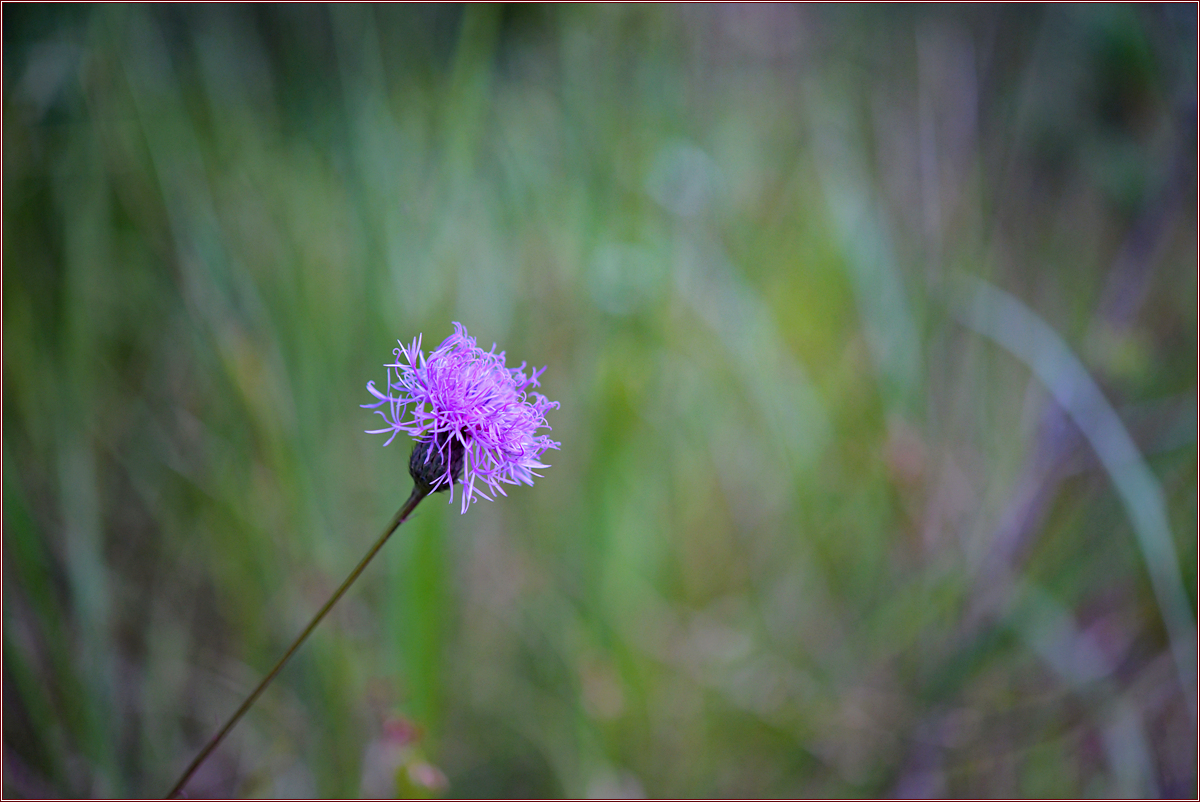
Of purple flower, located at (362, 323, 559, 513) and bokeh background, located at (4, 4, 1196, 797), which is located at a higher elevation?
bokeh background, located at (4, 4, 1196, 797)

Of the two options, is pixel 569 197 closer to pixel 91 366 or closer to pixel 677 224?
pixel 677 224

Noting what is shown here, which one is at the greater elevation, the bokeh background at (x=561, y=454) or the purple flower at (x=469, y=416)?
the bokeh background at (x=561, y=454)

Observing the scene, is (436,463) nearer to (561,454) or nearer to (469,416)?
(469,416)

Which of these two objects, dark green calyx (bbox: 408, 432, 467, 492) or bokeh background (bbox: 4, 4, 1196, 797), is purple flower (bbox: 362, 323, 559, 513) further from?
bokeh background (bbox: 4, 4, 1196, 797)

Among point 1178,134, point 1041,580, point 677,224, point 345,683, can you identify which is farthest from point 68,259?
point 1178,134

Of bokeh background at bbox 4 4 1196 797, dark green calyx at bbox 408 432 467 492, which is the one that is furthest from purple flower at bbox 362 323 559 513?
bokeh background at bbox 4 4 1196 797

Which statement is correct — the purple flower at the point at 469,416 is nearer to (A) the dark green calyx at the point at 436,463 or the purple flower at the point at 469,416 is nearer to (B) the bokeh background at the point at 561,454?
(A) the dark green calyx at the point at 436,463

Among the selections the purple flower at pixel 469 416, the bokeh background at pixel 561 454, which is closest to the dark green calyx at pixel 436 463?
the purple flower at pixel 469 416

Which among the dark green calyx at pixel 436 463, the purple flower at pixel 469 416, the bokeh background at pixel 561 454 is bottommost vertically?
the dark green calyx at pixel 436 463
